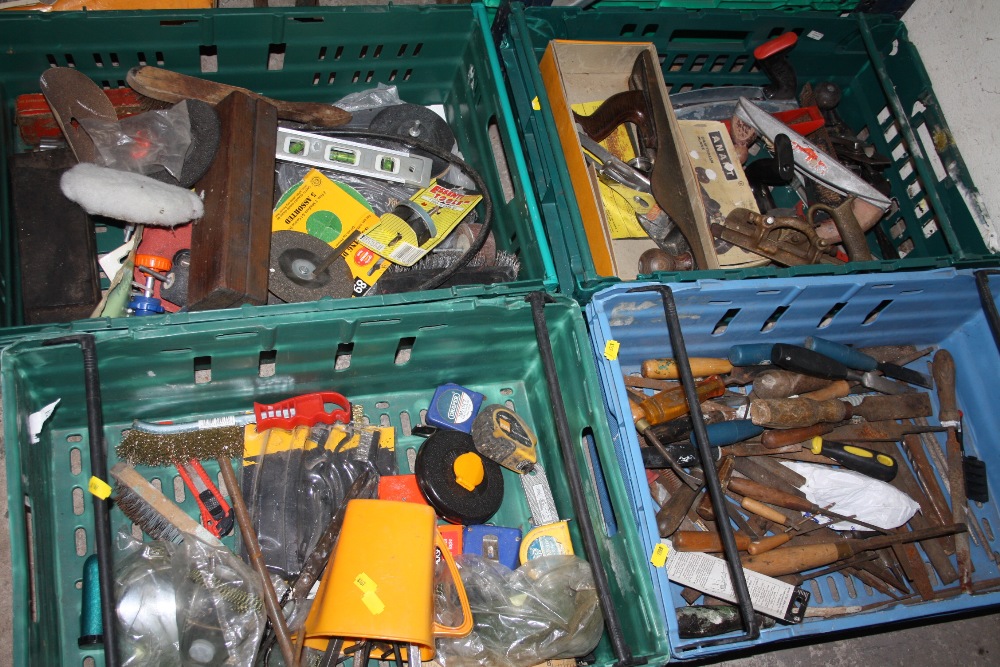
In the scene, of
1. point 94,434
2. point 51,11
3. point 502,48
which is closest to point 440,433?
point 94,434

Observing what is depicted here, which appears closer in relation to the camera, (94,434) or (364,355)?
(94,434)

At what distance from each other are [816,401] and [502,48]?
3.00 feet

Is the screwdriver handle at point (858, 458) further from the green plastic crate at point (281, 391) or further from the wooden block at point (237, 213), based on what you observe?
the wooden block at point (237, 213)

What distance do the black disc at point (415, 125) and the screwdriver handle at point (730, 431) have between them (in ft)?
2.38

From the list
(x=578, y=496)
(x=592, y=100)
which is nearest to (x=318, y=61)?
(x=592, y=100)

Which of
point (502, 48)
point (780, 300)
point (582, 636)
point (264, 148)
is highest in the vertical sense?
point (502, 48)

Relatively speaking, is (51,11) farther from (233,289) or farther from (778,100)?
(778,100)

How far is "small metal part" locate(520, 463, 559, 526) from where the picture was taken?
1381 mm

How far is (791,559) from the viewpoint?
4.50ft

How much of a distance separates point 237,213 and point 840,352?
1154 mm

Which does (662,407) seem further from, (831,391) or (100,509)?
(100,509)

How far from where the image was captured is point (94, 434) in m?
1.05

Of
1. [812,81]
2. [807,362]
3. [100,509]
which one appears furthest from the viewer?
[812,81]

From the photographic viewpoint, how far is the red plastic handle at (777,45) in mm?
1621
